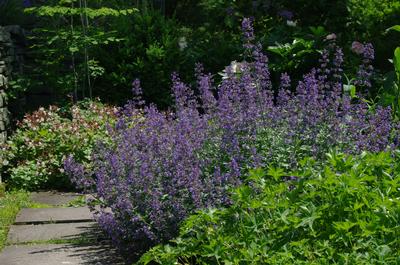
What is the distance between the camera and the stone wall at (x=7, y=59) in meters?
8.74

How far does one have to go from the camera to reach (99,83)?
1021 cm

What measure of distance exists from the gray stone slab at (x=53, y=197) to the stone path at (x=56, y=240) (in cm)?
5

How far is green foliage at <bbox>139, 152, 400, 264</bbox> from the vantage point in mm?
3373

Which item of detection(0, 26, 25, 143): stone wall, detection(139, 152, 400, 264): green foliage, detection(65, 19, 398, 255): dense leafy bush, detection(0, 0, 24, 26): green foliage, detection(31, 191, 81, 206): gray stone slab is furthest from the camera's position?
detection(0, 0, 24, 26): green foliage

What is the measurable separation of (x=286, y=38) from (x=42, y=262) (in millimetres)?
5658

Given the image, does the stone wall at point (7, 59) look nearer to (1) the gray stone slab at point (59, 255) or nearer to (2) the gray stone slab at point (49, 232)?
(2) the gray stone slab at point (49, 232)

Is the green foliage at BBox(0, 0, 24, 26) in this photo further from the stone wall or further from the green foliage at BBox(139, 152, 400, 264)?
the green foliage at BBox(139, 152, 400, 264)

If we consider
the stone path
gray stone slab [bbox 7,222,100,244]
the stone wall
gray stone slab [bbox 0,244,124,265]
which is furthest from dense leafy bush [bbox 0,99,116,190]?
gray stone slab [bbox 0,244,124,265]

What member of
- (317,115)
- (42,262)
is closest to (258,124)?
(317,115)

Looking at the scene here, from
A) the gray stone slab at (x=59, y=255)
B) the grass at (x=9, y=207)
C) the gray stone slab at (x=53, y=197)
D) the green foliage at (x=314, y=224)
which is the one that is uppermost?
the green foliage at (x=314, y=224)

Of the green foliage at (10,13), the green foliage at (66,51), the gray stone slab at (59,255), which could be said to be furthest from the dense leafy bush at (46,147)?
the green foliage at (10,13)

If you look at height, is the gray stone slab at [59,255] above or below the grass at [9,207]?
above

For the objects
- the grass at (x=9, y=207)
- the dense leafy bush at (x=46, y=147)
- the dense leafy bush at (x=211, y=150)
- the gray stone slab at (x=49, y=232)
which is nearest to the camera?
the dense leafy bush at (x=211, y=150)

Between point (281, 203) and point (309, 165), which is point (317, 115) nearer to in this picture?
point (309, 165)
